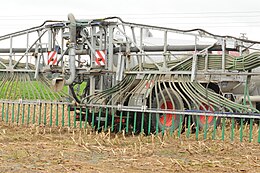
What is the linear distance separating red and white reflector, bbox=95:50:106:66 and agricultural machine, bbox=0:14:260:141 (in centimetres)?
2

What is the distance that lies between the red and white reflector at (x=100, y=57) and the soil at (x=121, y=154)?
1.40m

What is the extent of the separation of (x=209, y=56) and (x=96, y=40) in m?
2.23

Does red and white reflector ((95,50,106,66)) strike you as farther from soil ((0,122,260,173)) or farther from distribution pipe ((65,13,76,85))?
soil ((0,122,260,173))

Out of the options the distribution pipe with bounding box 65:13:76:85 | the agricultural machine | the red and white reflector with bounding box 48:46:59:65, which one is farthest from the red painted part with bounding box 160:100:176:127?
the red and white reflector with bounding box 48:46:59:65

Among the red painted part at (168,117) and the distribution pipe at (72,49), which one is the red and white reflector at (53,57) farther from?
the red painted part at (168,117)

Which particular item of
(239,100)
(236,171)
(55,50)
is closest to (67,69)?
(55,50)

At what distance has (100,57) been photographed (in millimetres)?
10023

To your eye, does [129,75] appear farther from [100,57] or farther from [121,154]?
[121,154]

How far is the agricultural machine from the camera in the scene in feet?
30.8

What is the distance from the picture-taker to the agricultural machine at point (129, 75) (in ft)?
30.8

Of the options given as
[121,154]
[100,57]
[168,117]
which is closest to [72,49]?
[100,57]

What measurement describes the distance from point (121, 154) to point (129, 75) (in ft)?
10.2

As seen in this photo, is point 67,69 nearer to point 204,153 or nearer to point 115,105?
point 115,105

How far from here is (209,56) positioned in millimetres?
9453
